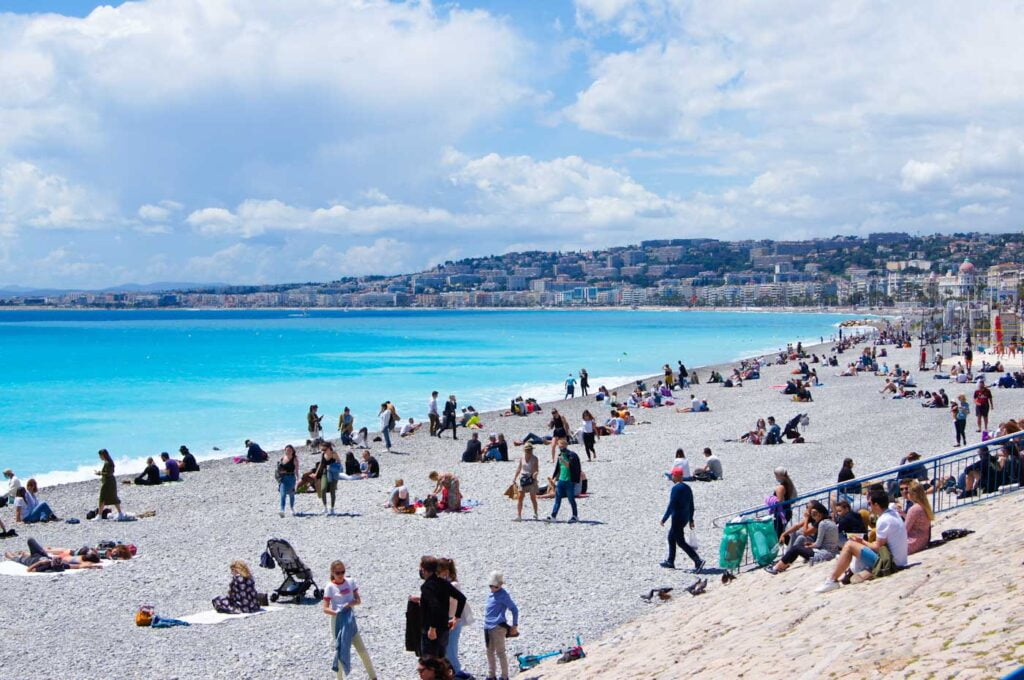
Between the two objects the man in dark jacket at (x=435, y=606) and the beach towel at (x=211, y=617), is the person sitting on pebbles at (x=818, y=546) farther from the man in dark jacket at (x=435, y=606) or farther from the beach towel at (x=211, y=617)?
the beach towel at (x=211, y=617)

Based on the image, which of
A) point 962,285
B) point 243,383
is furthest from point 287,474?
point 962,285

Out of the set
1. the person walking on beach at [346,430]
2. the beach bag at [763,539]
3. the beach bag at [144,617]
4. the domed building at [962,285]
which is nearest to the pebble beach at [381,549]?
the beach bag at [144,617]

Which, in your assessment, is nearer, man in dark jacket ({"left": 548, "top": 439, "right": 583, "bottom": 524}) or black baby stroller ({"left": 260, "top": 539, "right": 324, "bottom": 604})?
black baby stroller ({"left": 260, "top": 539, "right": 324, "bottom": 604})

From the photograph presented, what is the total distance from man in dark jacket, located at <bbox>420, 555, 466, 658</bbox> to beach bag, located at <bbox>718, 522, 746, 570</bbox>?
420cm

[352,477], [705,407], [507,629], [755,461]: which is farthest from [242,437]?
[507,629]

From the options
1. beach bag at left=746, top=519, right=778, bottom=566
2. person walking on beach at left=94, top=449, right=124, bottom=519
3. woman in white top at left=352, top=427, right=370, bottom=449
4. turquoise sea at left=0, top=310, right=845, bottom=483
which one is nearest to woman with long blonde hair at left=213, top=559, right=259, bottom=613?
beach bag at left=746, top=519, right=778, bottom=566

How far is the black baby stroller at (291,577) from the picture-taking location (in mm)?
10508

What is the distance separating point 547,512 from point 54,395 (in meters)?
40.2

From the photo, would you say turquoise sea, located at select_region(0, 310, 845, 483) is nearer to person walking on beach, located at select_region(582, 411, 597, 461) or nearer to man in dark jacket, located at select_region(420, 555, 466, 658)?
person walking on beach, located at select_region(582, 411, 597, 461)

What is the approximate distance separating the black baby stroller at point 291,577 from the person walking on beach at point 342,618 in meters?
2.71

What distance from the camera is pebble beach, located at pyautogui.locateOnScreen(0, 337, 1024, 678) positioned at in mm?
8961

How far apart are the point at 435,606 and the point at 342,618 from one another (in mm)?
1072

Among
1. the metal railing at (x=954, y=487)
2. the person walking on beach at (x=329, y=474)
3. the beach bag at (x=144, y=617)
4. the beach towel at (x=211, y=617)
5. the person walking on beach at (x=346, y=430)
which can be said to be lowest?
the person walking on beach at (x=346, y=430)

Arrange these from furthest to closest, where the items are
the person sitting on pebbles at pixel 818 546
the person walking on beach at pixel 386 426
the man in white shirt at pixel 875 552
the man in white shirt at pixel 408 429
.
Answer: the man in white shirt at pixel 408 429 < the person walking on beach at pixel 386 426 < the person sitting on pebbles at pixel 818 546 < the man in white shirt at pixel 875 552
